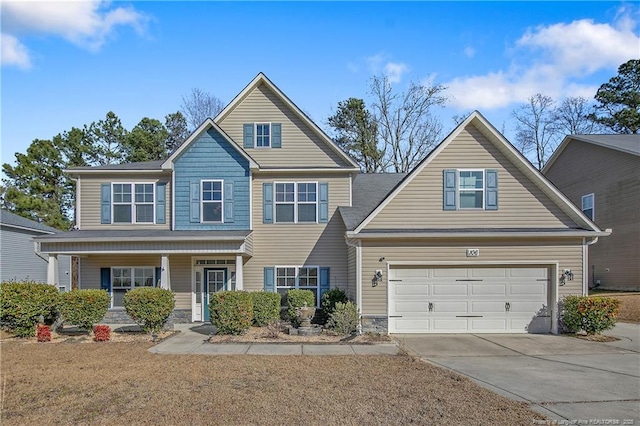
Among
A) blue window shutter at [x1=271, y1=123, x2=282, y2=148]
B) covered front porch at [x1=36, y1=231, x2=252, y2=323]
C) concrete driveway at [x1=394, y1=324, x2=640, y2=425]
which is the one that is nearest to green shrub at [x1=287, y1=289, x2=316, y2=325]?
covered front porch at [x1=36, y1=231, x2=252, y2=323]

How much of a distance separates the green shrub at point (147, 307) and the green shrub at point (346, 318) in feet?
16.8

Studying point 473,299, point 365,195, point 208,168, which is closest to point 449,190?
point 473,299

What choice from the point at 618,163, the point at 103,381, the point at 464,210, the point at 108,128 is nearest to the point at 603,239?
the point at 618,163

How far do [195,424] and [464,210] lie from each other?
1172 centimetres

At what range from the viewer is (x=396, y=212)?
1611 centimetres

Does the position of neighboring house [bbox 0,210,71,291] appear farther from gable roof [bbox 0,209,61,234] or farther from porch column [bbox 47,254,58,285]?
porch column [bbox 47,254,58,285]

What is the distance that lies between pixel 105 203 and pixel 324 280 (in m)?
8.56

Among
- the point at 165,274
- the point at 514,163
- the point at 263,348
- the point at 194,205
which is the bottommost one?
the point at 263,348

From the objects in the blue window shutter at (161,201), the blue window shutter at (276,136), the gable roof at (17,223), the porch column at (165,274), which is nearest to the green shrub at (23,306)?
the porch column at (165,274)

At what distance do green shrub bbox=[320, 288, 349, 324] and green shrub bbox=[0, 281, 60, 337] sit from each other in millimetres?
8302

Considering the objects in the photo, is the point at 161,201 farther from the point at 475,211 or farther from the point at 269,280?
the point at 475,211

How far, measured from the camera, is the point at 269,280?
18859 mm

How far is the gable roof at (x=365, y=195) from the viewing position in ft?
56.6

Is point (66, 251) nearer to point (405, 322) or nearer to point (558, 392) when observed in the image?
point (405, 322)
